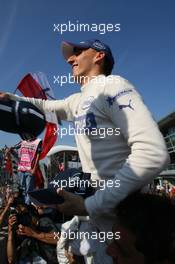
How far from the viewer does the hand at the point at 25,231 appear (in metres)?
6.25

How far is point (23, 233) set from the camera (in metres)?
6.25

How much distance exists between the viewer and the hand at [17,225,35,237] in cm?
625

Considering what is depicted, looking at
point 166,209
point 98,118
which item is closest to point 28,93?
point 98,118

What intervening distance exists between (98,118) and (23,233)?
463cm

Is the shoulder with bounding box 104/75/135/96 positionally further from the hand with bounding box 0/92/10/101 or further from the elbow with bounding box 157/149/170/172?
the hand with bounding box 0/92/10/101

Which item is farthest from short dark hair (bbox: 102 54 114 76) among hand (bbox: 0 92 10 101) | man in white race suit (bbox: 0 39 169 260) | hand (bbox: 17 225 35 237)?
hand (bbox: 17 225 35 237)

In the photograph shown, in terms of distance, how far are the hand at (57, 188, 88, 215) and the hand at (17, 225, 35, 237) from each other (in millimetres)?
4626

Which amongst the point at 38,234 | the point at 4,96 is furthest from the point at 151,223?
the point at 38,234

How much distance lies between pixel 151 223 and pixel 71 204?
1.21ft

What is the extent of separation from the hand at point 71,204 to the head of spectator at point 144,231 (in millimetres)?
159

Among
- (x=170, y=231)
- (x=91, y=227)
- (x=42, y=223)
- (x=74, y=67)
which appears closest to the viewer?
(x=170, y=231)

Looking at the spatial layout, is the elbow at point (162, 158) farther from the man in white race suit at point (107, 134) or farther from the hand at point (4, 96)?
the hand at point (4, 96)

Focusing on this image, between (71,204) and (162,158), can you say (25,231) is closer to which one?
(71,204)

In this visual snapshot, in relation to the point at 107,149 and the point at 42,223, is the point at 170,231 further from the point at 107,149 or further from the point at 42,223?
the point at 42,223
